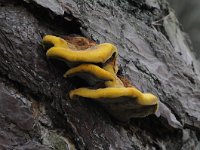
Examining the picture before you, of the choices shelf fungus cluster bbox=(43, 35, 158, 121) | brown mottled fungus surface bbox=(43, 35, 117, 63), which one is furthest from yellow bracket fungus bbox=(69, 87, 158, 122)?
brown mottled fungus surface bbox=(43, 35, 117, 63)

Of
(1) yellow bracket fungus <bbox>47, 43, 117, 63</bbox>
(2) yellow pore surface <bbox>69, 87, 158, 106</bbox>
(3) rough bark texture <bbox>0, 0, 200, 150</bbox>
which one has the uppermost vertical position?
(1) yellow bracket fungus <bbox>47, 43, 117, 63</bbox>

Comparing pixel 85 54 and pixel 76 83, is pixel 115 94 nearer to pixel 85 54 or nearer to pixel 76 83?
pixel 85 54

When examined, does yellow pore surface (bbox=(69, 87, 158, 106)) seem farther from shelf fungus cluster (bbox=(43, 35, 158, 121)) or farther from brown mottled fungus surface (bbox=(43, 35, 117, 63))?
brown mottled fungus surface (bbox=(43, 35, 117, 63))

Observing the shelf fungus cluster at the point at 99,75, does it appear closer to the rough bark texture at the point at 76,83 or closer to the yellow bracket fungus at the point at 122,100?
the yellow bracket fungus at the point at 122,100

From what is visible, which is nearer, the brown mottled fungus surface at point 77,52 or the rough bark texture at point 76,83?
the brown mottled fungus surface at point 77,52

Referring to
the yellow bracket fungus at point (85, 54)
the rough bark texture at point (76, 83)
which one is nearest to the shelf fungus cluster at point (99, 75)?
the yellow bracket fungus at point (85, 54)

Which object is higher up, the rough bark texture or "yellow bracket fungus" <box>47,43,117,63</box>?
"yellow bracket fungus" <box>47,43,117,63</box>

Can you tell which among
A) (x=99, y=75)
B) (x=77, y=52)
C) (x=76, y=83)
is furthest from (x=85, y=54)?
(x=76, y=83)
